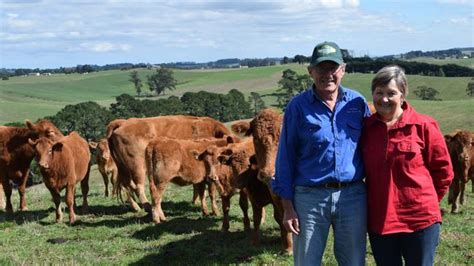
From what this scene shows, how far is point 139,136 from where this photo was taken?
1241 centimetres

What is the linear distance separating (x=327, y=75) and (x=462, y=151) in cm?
893

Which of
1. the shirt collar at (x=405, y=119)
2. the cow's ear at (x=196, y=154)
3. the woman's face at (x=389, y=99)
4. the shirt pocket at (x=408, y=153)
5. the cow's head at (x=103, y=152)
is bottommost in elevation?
the cow's head at (x=103, y=152)

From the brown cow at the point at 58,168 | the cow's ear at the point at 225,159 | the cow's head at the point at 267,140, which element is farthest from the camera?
the brown cow at the point at 58,168

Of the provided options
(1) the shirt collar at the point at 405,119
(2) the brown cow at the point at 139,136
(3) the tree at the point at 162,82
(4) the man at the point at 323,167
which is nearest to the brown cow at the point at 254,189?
(2) the brown cow at the point at 139,136

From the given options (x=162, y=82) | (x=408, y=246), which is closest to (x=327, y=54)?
(x=408, y=246)

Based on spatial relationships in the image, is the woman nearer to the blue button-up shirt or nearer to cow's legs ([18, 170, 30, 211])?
the blue button-up shirt

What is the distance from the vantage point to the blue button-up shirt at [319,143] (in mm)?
4648

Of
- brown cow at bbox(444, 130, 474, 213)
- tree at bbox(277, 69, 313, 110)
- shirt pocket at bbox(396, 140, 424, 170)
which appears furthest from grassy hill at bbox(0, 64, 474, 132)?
shirt pocket at bbox(396, 140, 424, 170)

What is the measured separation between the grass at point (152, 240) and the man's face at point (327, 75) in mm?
3533

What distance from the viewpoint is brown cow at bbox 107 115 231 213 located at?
12289 millimetres

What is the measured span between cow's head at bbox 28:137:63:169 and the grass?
1290 mm

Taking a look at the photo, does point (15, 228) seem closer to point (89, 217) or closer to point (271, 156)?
point (89, 217)

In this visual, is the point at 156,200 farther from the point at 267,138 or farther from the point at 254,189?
the point at 267,138

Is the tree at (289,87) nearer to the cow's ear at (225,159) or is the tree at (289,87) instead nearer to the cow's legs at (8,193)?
the cow's legs at (8,193)
